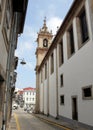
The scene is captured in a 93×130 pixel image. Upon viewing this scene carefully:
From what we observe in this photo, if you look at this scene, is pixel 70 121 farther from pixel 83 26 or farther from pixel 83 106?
pixel 83 26

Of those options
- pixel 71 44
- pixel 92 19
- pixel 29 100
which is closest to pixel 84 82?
pixel 92 19

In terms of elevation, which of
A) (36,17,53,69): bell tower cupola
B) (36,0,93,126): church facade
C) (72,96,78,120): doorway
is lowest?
(72,96,78,120): doorway

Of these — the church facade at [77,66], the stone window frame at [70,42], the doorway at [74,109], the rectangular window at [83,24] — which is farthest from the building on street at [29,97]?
the rectangular window at [83,24]

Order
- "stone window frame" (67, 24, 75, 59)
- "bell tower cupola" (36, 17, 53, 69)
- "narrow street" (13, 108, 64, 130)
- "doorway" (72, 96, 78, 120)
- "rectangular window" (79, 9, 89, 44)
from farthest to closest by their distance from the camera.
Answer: "bell tower cupola" (36, 17, 53, 69)
"stone window frame" (67, 24, 75, 59)
"doorway" (72, 96, 78, 120)
"rectangular window" (79, 9, 89, 44)
"narrow street" (13, 108, 64, 130)

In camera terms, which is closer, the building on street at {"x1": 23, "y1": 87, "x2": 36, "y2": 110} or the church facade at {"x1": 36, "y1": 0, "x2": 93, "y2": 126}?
the church facade at {"x1": 36, "y1": 0, "x2": 93, "y2": 126}

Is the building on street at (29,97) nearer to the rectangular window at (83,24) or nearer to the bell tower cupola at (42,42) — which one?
the bell tower cupola at (42,42)

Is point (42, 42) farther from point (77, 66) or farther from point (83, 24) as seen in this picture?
point (77, 66)

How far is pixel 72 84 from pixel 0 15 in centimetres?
1200

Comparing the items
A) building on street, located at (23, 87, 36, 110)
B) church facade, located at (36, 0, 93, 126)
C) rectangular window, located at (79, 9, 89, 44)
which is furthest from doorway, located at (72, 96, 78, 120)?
building on street, located at (23, 87, 36, 110)

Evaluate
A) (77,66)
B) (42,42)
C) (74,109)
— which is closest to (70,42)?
(77,66)

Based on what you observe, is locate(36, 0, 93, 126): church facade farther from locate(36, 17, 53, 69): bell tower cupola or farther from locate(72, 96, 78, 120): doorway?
locate(36, 17, 53, 69): bell tower cupola


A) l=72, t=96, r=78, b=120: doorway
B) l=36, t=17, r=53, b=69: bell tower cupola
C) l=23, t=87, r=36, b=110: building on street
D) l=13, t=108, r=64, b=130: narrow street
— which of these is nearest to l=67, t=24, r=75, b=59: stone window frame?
l=72, t=96, r=78, b=120: doorway

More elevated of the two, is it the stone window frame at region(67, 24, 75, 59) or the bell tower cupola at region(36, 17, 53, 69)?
the bell tower cupola at region(36, 17, 53, 69)

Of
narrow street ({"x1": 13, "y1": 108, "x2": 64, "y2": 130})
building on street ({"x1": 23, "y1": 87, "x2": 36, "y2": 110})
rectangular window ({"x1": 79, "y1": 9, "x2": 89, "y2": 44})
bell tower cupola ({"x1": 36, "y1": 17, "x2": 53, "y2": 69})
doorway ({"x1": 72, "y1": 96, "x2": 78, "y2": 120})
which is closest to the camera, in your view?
narrow street ({"x1": 13, "y1": 108, "x2": 64, "y2": 130})
